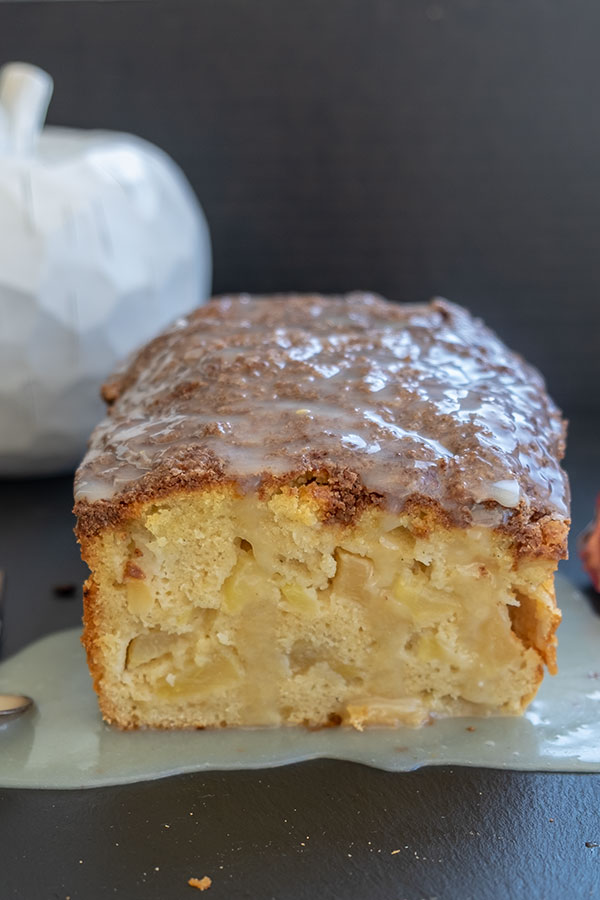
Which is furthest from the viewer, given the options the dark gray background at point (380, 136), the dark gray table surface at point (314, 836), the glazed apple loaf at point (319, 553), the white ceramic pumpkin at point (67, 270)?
the dark gray background at point (380, 136)

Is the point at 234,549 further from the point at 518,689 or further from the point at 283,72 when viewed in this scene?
the point at 283,72

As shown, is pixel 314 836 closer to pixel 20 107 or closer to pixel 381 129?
pixel 20 107

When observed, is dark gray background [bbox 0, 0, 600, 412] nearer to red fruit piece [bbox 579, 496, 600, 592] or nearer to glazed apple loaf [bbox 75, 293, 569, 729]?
red fruit piece [bbox 579, 496, 600, 592]

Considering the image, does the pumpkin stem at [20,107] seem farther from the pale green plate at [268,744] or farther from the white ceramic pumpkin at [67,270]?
the pale green plate at [268,744]

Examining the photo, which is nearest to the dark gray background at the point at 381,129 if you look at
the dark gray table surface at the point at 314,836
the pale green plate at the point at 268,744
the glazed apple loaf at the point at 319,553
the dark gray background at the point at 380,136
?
the dark gray background at the point at 380,136

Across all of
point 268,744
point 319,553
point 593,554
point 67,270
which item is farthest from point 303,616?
point 67,270

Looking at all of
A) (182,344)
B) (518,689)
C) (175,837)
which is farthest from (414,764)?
(182,344)

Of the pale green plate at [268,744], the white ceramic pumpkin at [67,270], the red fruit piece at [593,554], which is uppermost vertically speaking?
the white ceramic pumpkin at [67,270]

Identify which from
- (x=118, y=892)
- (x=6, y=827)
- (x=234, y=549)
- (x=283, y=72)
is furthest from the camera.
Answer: (x=283, y=72)
